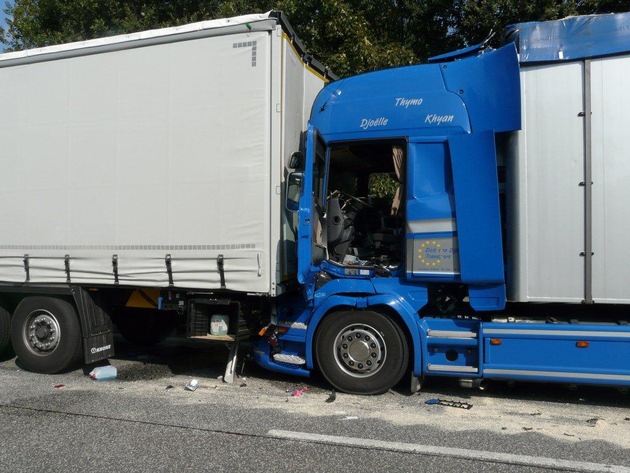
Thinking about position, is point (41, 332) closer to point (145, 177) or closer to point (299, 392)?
point (145, 177)

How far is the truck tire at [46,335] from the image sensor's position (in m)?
6.91

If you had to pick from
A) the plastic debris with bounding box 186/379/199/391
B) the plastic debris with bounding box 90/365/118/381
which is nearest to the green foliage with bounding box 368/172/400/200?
the plastic debris with bounding box 186/379/199/391

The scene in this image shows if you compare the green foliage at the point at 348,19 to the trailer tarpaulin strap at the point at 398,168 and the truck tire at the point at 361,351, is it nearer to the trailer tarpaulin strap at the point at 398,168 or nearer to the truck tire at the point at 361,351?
the trailer tarpaulin strap at the point at 398,168

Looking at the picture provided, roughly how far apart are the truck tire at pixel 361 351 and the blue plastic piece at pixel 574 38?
2821 mm

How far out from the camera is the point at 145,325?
27.9 ft

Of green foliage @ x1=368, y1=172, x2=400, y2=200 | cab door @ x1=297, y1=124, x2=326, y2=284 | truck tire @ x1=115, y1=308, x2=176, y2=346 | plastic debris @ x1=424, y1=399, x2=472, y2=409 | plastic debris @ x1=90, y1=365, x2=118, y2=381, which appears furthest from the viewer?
truck tire @ x1=115, y1=308, x2=176, y2=346

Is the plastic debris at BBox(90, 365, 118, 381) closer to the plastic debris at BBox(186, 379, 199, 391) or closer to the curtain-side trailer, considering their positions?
the curtain-side trailer

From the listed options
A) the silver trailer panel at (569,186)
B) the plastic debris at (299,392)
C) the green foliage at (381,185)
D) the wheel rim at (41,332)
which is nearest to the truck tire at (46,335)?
the wheel rim at (41,332)

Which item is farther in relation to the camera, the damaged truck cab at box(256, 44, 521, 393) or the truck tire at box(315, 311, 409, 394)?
the truck tire at box(315, 311, 409, 394)

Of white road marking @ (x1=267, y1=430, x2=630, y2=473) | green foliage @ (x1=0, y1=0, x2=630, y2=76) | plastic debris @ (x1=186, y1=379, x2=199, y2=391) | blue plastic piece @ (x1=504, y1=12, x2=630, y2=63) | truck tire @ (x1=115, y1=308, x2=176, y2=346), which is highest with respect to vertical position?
green foliage @ (x1=0, y1=0, x2=630, y2=76)

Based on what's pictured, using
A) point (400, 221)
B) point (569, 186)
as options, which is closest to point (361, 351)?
point (400, 221)

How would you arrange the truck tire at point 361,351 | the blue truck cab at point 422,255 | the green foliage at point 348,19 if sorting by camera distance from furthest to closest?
the green foliage at point 348,19
the truck tire at point 361,351
the blue truck cab at point 422,255

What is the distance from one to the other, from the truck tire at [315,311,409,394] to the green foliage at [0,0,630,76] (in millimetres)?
5167

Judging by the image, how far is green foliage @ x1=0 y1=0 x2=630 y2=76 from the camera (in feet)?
31.5
